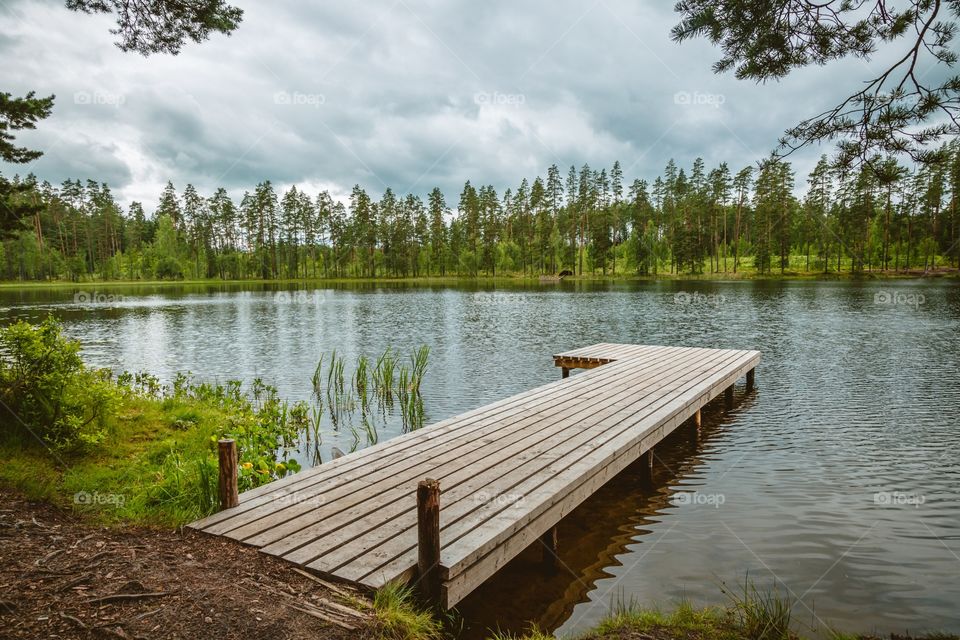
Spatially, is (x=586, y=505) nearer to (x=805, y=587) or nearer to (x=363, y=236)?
(x=805, y=587)

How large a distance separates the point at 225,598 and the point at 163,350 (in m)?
20.2

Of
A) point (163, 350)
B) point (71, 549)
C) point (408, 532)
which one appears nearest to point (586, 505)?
point (408, 532)

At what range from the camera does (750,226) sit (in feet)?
277
